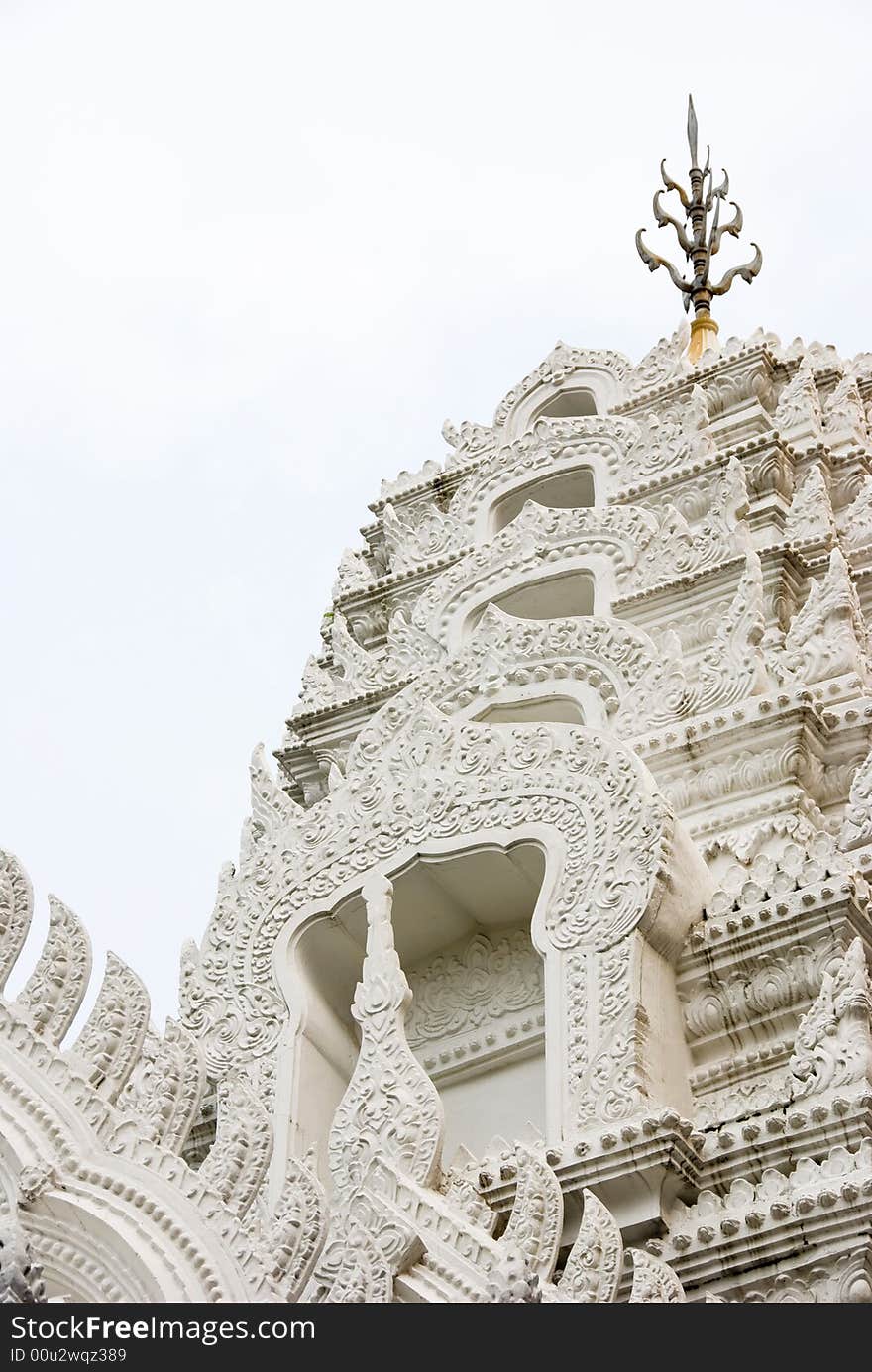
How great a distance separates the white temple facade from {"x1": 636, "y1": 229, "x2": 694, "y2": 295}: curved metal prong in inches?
105

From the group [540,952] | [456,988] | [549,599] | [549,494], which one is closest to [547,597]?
[549,599]

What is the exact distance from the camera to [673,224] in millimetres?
19391

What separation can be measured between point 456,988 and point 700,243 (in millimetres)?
8848

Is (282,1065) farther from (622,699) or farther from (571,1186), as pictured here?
(622,699)

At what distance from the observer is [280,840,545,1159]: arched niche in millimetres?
11781

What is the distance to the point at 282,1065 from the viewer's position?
37.7 ft

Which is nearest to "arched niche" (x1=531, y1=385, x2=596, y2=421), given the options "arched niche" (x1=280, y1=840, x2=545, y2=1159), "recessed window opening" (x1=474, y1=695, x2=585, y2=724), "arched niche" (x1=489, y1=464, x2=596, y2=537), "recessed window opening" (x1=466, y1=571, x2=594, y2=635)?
"arched niche" (x1=489, y1=464, x2=596, y2=537)

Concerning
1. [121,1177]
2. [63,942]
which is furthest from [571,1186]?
[63,942]

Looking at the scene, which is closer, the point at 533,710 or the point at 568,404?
the point at 533,710

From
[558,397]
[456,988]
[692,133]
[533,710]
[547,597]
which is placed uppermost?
[692,133]

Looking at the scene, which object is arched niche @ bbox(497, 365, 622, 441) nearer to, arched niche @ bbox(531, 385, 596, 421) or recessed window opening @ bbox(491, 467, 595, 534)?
arched niche @ bbox(531, 385, 596, 421)

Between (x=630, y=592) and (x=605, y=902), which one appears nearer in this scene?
(x=605, y=902)

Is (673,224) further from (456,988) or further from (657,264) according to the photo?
(456,988)
